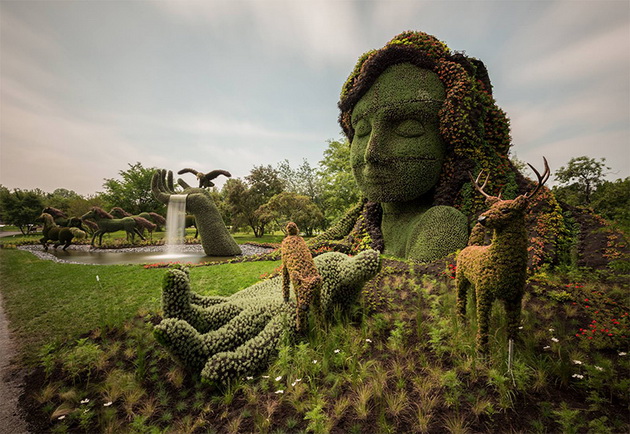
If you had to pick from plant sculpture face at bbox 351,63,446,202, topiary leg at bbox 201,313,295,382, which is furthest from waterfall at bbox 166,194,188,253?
topiary leg at bbox 201,313,295,382

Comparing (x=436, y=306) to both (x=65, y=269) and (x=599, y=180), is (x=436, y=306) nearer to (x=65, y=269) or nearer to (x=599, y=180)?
(x=65, y=269)

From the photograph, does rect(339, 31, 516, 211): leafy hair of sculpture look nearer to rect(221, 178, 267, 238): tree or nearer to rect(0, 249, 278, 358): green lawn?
rect(0, 249, 278, 358): green lawn

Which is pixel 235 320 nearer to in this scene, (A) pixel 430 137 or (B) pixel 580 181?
(A) pixel 430 137

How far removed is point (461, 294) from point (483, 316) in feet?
1.65

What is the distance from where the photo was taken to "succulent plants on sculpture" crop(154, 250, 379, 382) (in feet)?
7.80

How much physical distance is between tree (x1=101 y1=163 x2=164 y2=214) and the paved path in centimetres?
2892

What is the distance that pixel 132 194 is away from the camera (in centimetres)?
3042

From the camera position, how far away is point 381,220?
8.39 m

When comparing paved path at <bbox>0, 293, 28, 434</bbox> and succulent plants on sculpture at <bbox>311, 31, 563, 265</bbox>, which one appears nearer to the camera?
paved path at <bbox>0, 293, 28, 434</bbox>

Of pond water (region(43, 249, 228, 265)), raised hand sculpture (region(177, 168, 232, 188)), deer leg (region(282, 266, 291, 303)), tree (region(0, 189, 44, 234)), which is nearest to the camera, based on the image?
deer leg (region(282, 266, 291, 303))

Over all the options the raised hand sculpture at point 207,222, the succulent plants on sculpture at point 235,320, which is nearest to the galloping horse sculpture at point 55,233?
the raised hand sculpture at point 207,222

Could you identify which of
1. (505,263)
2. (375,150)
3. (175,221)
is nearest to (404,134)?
(375,150)

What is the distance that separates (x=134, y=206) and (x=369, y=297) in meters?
33.2

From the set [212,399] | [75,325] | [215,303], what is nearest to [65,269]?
[75,325]
